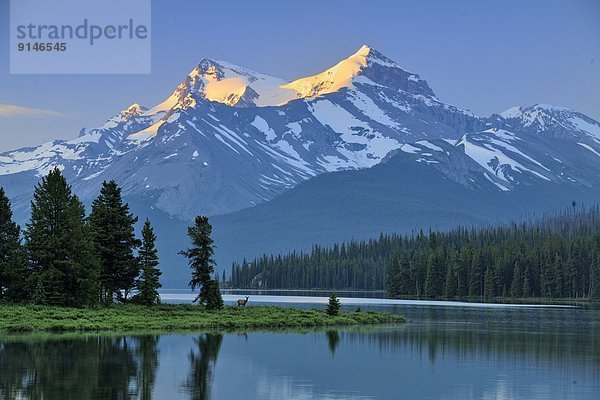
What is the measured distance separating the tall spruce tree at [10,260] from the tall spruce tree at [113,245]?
8.91 meters

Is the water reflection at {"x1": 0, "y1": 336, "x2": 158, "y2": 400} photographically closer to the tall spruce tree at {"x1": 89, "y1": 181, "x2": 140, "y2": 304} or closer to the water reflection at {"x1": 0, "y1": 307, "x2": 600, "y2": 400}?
the water reflection at {"x1": 0, "y1": 307, "x2": 600, "y2": 400}

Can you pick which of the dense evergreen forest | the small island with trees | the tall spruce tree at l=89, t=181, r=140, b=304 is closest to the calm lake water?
the small island with trees

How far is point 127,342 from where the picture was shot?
7650 cm

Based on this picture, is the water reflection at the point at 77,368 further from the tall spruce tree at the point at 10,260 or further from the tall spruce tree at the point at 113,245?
the tall spruce tree at the point at 113,245

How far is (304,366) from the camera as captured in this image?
63.9 meters

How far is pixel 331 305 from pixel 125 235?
23724 mm

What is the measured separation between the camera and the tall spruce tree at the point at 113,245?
108125mm

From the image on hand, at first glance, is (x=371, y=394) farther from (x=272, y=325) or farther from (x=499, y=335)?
(x=272, y=325)

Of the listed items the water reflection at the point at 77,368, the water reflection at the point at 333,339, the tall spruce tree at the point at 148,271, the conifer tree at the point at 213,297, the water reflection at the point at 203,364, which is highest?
the tall spruce tree at the point at 148,271

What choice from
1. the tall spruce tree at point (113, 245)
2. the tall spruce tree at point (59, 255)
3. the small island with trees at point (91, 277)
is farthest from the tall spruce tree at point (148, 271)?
the tall spruce tree at point (59, 255)

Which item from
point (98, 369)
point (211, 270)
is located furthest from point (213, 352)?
point (211, 270)

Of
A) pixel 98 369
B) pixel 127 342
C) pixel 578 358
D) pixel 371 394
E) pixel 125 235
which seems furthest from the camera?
pixel 125 235

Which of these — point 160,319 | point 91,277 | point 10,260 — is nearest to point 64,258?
point 91,277

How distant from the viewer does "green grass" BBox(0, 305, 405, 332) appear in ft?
289
